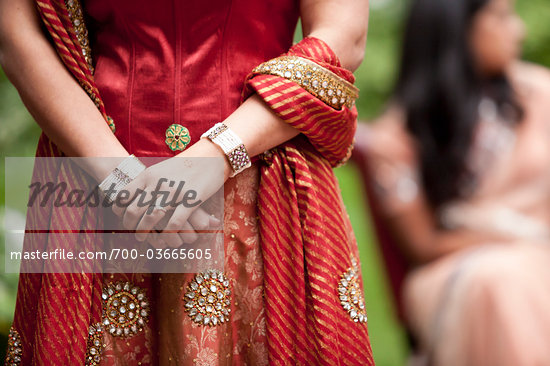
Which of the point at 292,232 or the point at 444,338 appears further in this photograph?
the point at 444,338

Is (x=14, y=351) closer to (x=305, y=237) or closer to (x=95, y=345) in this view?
(x=95, y=345)

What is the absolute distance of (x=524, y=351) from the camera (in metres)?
1.18

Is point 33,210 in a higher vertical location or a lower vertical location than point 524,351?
Result: higher

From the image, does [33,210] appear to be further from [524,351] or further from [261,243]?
[524,351]

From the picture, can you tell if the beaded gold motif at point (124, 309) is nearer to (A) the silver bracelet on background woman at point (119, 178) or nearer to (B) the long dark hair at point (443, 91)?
(A) the silver bracelet on background woman at point (119, 178)

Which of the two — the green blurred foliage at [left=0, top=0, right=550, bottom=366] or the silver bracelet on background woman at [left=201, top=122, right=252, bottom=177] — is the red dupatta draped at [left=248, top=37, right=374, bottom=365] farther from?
the green blurred foliage at [left=0, top=0, right=550, bottom=366]

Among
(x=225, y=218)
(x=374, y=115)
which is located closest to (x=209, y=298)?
(x=225, y=218)

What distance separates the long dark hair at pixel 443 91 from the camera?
1278mm

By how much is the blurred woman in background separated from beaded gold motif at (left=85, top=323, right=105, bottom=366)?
889mm

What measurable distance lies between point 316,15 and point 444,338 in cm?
89

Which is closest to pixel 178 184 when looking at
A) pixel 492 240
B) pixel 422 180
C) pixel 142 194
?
pixel 142 194

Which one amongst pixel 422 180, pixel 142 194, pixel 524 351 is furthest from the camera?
pixel 422 180

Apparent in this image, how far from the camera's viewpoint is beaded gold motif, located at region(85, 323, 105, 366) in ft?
1.75

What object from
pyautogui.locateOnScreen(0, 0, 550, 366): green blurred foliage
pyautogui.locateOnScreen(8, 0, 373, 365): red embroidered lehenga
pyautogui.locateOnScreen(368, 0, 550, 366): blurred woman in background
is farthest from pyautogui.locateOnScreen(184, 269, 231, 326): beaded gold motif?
pyautogui.locateOnScreen(0, 0, 550, 366): green blurred foliage
